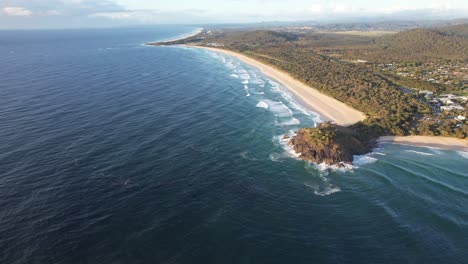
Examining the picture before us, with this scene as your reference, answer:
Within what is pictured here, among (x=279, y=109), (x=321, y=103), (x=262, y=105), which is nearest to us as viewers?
(x=279, y=109)

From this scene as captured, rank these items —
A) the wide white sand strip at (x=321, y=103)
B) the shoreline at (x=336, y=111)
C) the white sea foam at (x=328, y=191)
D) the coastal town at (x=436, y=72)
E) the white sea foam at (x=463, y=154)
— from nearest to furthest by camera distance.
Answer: the white sea foam at (x=328, y=191) < the white sea foam at (x=463, y=154) < the shoreline at (x=336, y=111) < the wide white sand strip at (x=321, y=103) < the coastal town at (x=436, y=72)

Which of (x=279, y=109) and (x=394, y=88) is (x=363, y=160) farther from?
(x=394, y=88)

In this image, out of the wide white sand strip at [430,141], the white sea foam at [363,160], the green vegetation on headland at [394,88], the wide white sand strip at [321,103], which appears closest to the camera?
the white sea foam at [363,160]

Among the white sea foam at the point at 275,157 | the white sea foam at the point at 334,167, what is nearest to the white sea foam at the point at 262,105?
the white sea foam at the point at 275,157

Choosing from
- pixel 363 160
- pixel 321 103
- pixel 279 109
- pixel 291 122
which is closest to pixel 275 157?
pixel 363 160

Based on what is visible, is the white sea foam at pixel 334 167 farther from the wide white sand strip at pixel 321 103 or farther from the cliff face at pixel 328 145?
the wide white sand strip at pixel 321 103

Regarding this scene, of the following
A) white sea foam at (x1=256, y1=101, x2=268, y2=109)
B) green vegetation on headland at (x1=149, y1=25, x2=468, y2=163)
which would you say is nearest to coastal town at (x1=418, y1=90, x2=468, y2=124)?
green vegetation on headland at (x1=149, y1=25, x2=468, y2=163)

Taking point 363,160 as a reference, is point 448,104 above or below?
above
